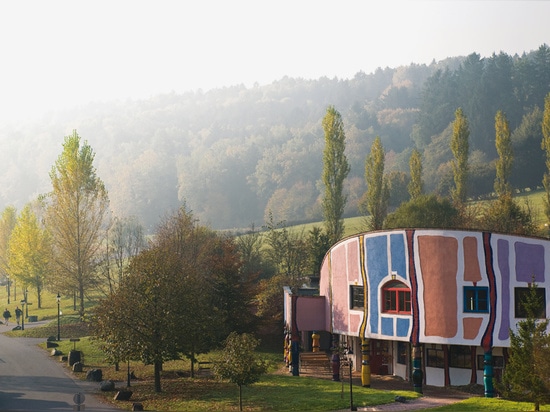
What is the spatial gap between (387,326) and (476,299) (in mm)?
4760

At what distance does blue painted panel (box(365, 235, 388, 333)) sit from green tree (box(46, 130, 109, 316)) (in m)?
32.9

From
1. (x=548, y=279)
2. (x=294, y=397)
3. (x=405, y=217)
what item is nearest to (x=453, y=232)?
(x=548, y=279)

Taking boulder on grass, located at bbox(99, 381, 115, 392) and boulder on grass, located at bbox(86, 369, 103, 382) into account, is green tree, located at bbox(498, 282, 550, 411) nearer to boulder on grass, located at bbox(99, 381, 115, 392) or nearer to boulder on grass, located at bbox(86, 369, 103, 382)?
boulder on grass, located at bbox(99, 381, 115, 392)

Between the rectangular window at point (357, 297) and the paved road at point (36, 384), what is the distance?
45.3ft

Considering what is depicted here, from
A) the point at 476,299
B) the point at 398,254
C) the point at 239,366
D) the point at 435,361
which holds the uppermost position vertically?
the point at 398,254

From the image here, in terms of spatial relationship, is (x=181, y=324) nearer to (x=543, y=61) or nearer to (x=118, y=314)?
(x=118, y=314)

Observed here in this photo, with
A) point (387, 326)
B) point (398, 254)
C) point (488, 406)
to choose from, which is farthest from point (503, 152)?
point (488, 406)

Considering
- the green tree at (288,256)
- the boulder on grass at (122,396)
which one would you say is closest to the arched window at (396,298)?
the boulder on grass at (122,396)

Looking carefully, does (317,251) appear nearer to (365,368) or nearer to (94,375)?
(94,375)

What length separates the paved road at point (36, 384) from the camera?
32.8 meters

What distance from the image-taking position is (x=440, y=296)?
114 ft

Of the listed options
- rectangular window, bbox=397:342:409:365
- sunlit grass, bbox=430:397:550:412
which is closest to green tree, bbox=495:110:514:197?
rectangular window, bbox=397:342:409:365

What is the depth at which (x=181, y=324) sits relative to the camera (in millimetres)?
35656

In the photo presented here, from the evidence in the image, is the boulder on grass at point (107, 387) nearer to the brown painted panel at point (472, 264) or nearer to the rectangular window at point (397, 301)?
the rectangular window at point (397, 301)
